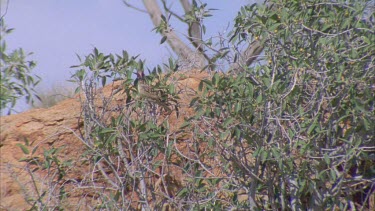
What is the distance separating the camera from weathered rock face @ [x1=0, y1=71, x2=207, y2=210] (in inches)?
213

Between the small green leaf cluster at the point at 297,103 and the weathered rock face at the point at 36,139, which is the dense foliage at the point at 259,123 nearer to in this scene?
the small green leaf cluster at the point at 297,103

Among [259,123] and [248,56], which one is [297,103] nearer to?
[259,123]

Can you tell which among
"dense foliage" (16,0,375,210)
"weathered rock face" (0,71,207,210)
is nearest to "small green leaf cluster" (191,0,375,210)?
"dense foliage" (16,0,375,210)

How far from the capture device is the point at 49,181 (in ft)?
16.1

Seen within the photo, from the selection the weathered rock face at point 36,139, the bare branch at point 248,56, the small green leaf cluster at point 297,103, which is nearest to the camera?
the small green leaf cluster at point 297,103

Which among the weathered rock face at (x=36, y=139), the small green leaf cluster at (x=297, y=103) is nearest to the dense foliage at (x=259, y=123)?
the small green leaf cluster at (x=297, y=103)

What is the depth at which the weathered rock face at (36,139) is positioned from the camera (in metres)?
5.41

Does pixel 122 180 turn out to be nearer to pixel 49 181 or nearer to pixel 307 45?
pixel 49 181

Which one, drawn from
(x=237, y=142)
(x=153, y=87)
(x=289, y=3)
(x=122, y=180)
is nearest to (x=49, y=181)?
(x=122, y=180)

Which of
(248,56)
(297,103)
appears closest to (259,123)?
(297,103)

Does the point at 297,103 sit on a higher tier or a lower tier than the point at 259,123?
higher

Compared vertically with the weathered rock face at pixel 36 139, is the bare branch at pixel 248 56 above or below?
above

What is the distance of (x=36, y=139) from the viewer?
613cm

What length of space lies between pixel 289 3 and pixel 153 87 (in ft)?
3.31
